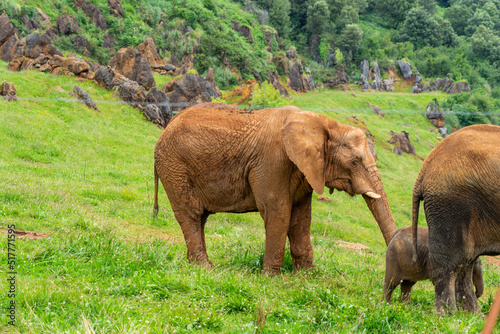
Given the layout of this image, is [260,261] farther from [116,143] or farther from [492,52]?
[492,52]

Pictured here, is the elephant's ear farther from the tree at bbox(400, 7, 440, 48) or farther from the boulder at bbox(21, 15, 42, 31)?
the tree at bbox(400, 7, 440, 48)

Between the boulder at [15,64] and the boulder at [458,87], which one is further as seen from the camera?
the boulder at [458,87]

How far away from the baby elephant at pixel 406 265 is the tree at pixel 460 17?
367ft

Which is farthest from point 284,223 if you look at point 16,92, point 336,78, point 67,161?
point 336,78

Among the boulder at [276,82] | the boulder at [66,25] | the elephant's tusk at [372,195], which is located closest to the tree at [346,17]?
the boulder at [276,82]

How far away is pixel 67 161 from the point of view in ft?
59.2

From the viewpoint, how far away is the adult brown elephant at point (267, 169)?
25.1 feet

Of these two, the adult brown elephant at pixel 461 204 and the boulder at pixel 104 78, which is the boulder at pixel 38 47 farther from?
the adult brown elephant at pixel 461 204

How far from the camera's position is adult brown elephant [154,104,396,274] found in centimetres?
764

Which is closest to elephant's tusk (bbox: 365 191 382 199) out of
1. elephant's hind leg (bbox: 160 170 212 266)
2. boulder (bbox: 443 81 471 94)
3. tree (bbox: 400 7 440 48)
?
elephant's hind leg (bbox: 160 170 212 266)

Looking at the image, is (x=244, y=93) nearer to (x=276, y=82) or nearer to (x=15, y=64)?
(x=15, y=64)

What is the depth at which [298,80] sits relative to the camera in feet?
203

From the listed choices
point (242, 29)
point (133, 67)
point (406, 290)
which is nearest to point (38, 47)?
point (133, 67)

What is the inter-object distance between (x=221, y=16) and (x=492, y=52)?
49566mm
